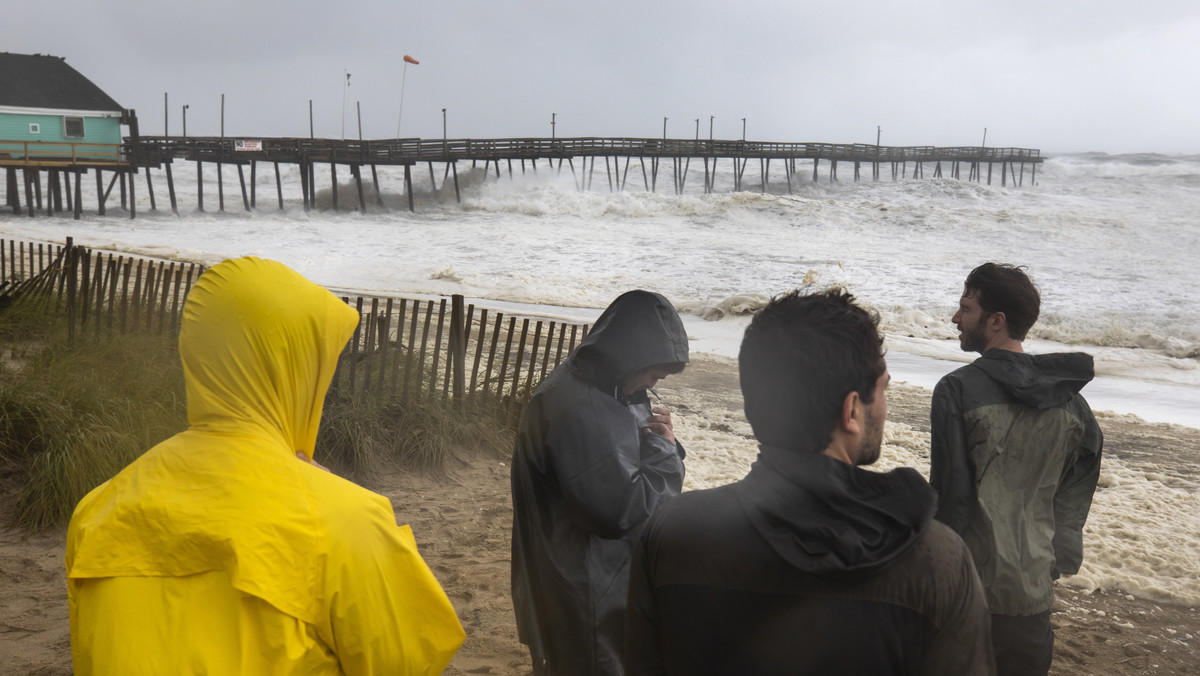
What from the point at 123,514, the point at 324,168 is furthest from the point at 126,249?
the point at 324,168

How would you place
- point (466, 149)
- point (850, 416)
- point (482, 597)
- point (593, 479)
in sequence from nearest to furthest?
point (850, 416) → point (593, 479) → point (482, 597) → point (466, 149)

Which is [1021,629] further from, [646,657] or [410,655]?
[410,655]

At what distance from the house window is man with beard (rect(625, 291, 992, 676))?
126ft

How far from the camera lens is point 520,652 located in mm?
4137

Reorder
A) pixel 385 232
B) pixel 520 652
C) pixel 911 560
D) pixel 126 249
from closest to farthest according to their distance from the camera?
pixel 911 560
pixel 520 652
pixel 126 249
pixel 385 232

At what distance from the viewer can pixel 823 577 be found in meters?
1.21

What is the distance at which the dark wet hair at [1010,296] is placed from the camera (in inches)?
99.7

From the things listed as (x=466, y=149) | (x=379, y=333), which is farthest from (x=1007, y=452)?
(x=466, y=149)

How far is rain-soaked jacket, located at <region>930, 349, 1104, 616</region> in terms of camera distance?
2.38 m

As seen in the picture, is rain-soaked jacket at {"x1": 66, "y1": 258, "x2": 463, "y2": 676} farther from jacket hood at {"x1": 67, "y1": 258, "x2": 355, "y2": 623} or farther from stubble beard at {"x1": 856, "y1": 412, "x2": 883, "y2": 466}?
stubble beard at {"x1": 856, "y1": 412, "x2": 883, "y2": 466}

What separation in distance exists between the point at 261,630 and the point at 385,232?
119 feet

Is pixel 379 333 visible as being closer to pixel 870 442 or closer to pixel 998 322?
pixel 998 322

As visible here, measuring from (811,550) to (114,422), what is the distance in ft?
18.3

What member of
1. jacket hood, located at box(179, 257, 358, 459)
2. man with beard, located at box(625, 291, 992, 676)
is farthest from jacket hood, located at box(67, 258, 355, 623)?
man with beard, located at box(625, 291, 992, 676)
